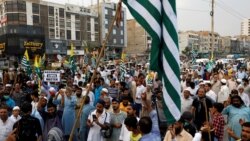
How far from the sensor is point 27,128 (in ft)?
17.7

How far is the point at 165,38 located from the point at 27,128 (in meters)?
3.09

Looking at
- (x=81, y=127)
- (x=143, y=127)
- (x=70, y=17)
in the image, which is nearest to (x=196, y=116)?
(x=81, y=127)

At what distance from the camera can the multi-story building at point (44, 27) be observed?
52.6 meters

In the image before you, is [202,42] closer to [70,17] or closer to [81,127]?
[70,17]

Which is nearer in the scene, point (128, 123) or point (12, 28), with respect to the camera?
point (128, 123)

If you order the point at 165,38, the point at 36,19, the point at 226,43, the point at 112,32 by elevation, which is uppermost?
the point at 36,19

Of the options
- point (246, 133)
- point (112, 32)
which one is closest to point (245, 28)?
point (112, 32)

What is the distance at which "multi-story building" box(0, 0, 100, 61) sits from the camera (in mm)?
52625

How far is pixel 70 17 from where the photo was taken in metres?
70.1

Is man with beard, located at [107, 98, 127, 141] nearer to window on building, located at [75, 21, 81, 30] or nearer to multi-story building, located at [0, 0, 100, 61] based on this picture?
multi-story building, located at [0, 0, 100, 61]

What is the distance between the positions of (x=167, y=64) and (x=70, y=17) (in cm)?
6864

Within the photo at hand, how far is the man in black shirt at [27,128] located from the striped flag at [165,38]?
9.08ft

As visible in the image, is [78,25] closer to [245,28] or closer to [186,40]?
[186,40]

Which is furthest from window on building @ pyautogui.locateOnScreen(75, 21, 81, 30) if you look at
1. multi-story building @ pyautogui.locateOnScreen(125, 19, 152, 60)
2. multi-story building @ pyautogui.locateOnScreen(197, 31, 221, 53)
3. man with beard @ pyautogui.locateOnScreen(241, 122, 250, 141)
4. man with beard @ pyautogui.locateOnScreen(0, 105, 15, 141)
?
man with beard @ pyautogui.locateOnScreen(241, 122, 250, 141)
